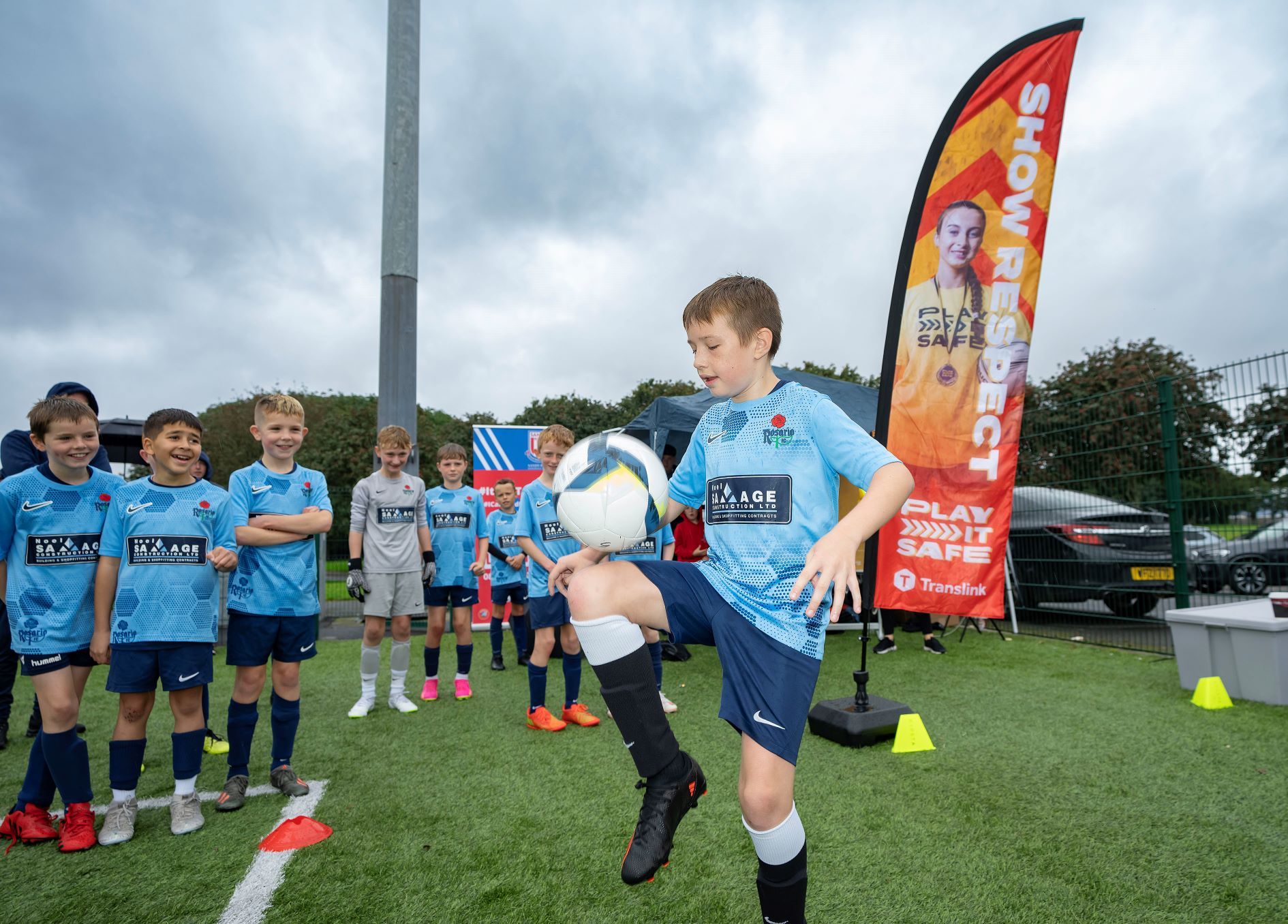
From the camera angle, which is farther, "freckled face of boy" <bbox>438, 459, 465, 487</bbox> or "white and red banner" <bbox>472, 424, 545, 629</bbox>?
"white and red banner" <bbox>472, 424, 545, 629</bbox>

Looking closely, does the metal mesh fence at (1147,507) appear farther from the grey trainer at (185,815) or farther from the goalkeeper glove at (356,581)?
the grey trainer at (185,815)

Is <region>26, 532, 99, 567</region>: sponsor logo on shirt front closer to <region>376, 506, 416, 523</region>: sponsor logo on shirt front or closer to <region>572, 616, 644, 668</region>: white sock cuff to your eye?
<region>376, 506, 416, 523</region>: sponsor logo on shirt front

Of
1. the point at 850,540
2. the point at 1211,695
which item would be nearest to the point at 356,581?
the point at 850,540

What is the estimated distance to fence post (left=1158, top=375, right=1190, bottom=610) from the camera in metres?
7.18

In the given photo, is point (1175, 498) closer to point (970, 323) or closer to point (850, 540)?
point (970, 323)

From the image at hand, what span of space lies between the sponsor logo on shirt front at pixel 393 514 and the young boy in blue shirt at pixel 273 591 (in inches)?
58.5

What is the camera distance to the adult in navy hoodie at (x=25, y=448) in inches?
163

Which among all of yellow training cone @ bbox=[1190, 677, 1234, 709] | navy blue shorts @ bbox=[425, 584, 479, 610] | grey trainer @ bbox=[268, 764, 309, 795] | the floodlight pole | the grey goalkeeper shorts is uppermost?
the floodlight pole

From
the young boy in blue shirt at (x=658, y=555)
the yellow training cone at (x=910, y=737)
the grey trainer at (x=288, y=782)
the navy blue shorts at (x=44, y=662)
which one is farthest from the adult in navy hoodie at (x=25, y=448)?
the yellow training cone at (x=910, y=737)

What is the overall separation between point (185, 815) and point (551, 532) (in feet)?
9.70

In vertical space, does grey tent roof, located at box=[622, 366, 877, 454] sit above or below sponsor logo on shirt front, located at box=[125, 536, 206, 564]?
above

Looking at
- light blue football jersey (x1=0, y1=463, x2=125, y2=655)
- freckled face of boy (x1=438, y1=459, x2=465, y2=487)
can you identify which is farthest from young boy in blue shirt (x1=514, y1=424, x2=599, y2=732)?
light blue football jersey (x1=0, y1=463, x2=125, y2=655)

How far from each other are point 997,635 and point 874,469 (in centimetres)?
811

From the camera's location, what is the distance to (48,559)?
330cm
